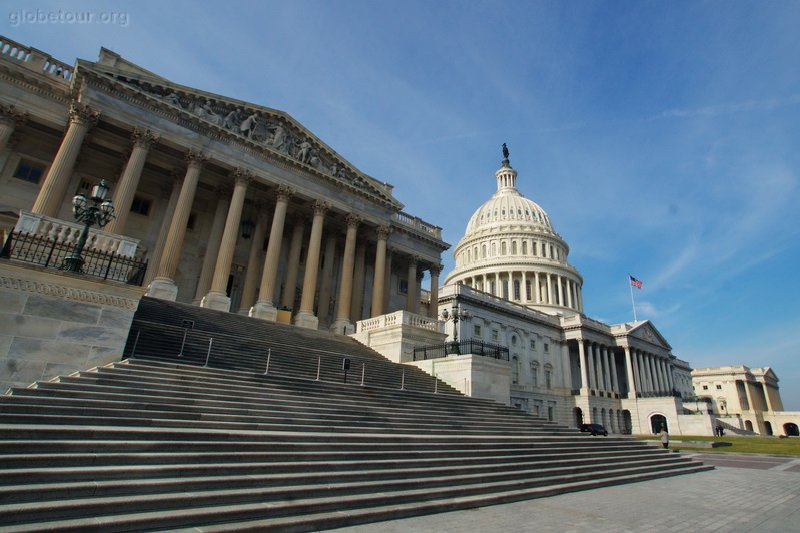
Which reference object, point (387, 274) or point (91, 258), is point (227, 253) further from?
point (387, 274)

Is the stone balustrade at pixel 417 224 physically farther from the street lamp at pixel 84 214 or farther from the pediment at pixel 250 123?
the street lamp at pixel 84 214

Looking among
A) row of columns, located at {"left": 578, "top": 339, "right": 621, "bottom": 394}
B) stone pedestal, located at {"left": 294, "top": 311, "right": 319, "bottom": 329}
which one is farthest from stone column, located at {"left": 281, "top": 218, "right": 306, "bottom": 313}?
row of columns, located at {"left": 578, "top": 339, "right": 621, "bottom": 394}

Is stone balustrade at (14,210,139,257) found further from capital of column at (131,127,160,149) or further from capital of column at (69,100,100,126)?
capital of column at (131,127,160,149)

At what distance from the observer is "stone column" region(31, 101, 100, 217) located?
1912 cm

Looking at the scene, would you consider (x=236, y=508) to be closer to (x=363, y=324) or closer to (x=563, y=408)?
(x=363, y=324)

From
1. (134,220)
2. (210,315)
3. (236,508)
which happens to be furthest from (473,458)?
→ (134,220)

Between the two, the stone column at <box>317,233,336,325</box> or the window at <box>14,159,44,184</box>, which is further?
the stone column at <box>317,233,336,325</box>

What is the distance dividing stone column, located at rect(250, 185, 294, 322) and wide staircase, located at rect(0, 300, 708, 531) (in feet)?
30.4

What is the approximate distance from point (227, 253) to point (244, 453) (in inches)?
749

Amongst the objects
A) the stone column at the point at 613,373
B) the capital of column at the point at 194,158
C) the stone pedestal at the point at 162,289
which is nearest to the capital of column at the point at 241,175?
the capital of column at the point at 194,158

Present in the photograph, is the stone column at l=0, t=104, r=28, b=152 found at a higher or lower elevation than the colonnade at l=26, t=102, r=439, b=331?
higher

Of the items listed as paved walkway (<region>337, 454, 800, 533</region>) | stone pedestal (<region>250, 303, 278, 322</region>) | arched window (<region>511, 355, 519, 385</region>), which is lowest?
paved walkway (<region>337, 454, 800, 533</region>)

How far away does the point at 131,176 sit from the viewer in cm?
2220

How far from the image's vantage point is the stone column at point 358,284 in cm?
3272
